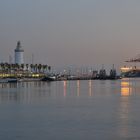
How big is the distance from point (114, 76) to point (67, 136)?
121m

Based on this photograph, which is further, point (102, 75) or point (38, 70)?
point (102, 75)

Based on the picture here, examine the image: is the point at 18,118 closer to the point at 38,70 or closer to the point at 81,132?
the point at 81,132

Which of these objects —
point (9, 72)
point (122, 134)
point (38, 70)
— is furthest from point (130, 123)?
point (38, 70)

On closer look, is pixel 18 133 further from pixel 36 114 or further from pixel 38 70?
pixel 38 70

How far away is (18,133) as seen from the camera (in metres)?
11.6

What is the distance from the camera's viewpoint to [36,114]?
16.3 metres

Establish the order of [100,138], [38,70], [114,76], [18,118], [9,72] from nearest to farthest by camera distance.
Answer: [100,138]
[18,118]
[9,72]
[38,70]
[114,76]

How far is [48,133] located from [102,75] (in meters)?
124

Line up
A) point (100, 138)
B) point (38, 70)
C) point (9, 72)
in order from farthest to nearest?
point (38, 70) < point (9, 72) < point (100, 138)

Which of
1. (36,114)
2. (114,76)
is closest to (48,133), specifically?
(36,114)

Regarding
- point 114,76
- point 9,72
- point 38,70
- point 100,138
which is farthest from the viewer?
point 114,76

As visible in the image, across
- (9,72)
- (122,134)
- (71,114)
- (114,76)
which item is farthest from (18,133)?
Answer: (114,76)

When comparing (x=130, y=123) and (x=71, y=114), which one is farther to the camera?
(x=71, y=114)

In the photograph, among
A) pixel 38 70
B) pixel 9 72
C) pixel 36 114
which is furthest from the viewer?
pixel 38 70
